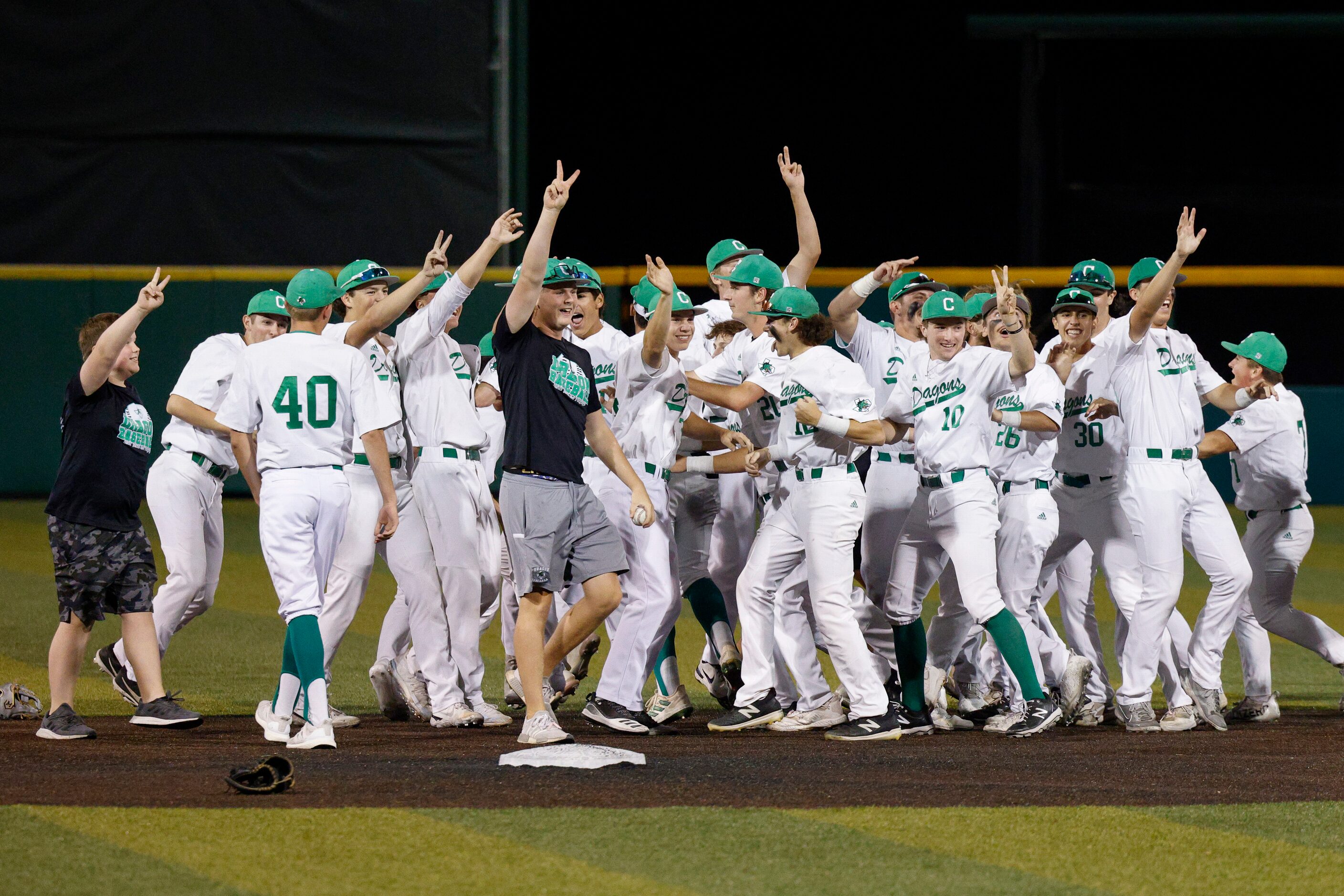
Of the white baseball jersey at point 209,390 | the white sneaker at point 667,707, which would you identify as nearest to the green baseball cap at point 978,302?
the white sneaker at point 667,707

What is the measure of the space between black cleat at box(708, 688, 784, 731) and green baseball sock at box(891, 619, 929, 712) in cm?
52

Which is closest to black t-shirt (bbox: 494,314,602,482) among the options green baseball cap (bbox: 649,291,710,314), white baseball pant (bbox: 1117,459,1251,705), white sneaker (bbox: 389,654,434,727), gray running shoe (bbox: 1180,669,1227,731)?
green baseball cap (bbox: 649,291,710,314)

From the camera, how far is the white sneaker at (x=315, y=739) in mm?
5844

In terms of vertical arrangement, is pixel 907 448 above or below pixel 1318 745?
above

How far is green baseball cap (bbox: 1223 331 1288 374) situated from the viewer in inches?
287

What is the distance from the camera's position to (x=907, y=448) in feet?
23.4

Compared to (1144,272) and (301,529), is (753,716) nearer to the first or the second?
(301,529)

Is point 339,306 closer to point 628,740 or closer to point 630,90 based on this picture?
point 628,740

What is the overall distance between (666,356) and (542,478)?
0.95 m

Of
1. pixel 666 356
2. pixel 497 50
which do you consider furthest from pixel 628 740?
pixel 497 50

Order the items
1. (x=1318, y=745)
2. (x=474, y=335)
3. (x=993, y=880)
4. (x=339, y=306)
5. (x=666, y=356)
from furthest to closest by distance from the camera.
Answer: (x=474, y=335) < (x=339, y=306) < (x=666, y=356) < (x=1318, y=745) < (x=993, y=880)

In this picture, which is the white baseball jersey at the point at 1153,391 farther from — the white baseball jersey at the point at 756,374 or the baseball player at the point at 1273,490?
the white baseball jersey at the point at 756,374

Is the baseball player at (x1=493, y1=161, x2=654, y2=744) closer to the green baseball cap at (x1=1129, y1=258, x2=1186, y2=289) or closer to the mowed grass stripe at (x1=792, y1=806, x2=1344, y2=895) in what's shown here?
the mowed grass stripe at (x1=792, y1=806, x2=1344, y2=895)

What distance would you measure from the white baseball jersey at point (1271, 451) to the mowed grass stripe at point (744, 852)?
3.56 metres
